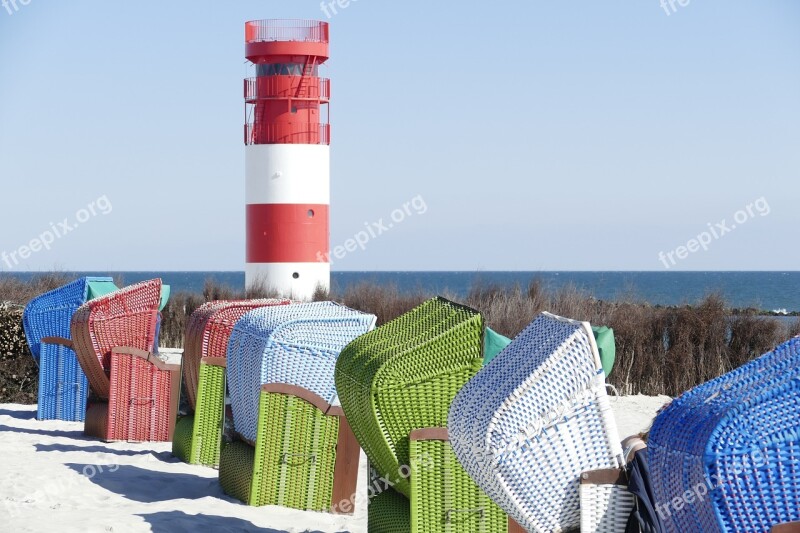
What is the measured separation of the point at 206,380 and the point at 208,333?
350mm

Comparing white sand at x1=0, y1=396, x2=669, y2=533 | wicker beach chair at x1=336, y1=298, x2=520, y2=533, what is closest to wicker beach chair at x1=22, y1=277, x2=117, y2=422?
white sand at x1=0, y1=396, x2=669, y2=533

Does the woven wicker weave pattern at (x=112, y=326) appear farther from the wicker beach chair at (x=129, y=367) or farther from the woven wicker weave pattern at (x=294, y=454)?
A: the woven wicker weave pattern at (x=294, y=454)

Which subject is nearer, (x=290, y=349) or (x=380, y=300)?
(x=290, y=349)

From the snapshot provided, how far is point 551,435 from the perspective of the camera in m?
4.14

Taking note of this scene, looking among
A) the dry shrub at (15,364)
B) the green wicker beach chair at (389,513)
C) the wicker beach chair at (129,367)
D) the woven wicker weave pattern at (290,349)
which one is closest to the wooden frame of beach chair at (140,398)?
the wicker beach chair at (129,367)

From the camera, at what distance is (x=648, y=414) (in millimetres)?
10406

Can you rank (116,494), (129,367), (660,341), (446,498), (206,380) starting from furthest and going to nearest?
(660,341) < (129,367) < (206,380) < (116,494) < (446,498)

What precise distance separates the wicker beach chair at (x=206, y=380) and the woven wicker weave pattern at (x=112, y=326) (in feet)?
2.92

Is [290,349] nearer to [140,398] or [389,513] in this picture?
[389,513]

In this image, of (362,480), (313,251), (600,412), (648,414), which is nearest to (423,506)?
(600,412)

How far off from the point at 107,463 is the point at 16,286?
10.8 m

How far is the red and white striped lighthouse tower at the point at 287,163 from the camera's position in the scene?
20.5 metres

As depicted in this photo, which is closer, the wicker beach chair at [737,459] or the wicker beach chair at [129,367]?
the wicker beach chair at [737,459]

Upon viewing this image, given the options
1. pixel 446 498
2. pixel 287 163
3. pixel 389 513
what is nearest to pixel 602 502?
pixel 446 498
